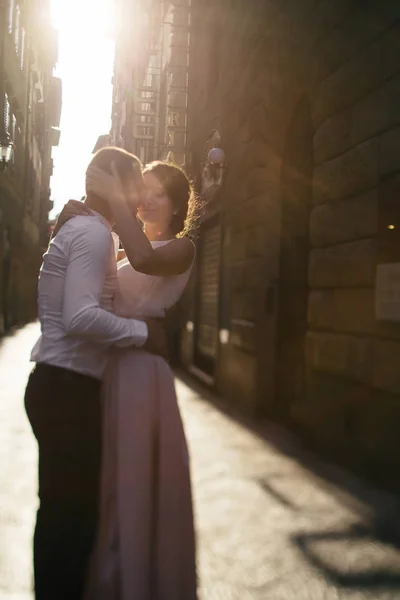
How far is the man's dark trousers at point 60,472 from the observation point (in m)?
2.21

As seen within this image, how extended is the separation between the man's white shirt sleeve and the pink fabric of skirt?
0.60ft

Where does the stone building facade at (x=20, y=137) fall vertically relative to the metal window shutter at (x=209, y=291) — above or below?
above

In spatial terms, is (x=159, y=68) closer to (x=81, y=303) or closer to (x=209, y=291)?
(x=209, y=291)

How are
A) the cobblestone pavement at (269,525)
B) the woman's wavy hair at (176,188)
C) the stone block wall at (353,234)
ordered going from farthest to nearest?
the stone block wall at (353,234), the cobblestone pavement at (269,525), the woman's wavy hair at (176,188)

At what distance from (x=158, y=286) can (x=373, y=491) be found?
338cm

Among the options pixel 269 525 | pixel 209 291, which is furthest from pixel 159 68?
pixel 269 525

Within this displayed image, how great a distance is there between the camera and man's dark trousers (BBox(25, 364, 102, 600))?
7.25 ft

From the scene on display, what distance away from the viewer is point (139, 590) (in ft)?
7.29

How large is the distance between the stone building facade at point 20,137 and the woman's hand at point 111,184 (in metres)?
18.7

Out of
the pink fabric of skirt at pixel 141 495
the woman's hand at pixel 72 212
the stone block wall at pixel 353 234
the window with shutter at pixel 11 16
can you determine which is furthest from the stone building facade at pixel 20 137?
the pink fabric of skirt at pixel 141 495

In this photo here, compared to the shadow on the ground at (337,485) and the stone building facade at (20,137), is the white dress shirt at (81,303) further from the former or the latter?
the stone building facade at (20,137)

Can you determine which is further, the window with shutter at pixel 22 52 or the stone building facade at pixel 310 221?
the window with shutter at pixel 22 52

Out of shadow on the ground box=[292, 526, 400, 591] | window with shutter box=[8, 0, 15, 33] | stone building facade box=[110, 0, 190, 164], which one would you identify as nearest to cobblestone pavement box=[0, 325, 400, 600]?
shadow on the ground box=[292, 526, 400, 591]

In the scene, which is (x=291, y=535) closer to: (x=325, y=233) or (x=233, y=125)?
(x=325, y=233)
